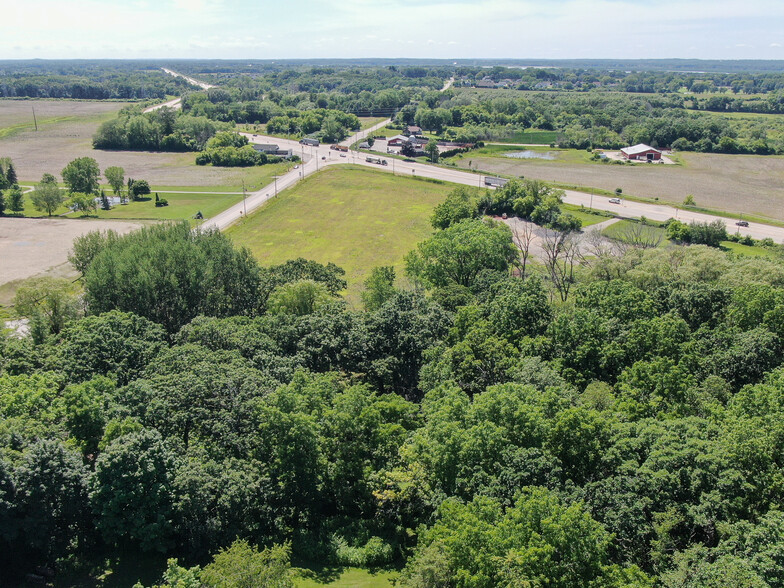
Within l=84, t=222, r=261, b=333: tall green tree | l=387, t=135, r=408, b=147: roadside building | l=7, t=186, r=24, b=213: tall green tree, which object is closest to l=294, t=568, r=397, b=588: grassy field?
l=84, t=222, r=261, b=333: tall green tree

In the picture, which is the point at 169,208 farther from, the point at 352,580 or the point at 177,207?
the point at 352,580

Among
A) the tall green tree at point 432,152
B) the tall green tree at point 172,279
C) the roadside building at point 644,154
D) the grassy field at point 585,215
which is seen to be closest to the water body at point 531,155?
the roadside building at point 644,154

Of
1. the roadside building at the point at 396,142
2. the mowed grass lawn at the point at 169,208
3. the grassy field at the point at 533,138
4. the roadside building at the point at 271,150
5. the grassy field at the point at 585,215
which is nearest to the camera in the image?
the grassy field at the point at 585,215

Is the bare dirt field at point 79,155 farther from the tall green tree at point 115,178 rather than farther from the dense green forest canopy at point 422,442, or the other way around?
the dense green forest canopy at point 422,442

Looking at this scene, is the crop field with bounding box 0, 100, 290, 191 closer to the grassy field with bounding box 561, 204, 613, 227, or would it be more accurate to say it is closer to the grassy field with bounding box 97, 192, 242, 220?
the grassy field with bounding box 97, 192, 242, 220

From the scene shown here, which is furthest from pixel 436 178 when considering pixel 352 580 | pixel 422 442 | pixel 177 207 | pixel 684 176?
pixel 352 580
